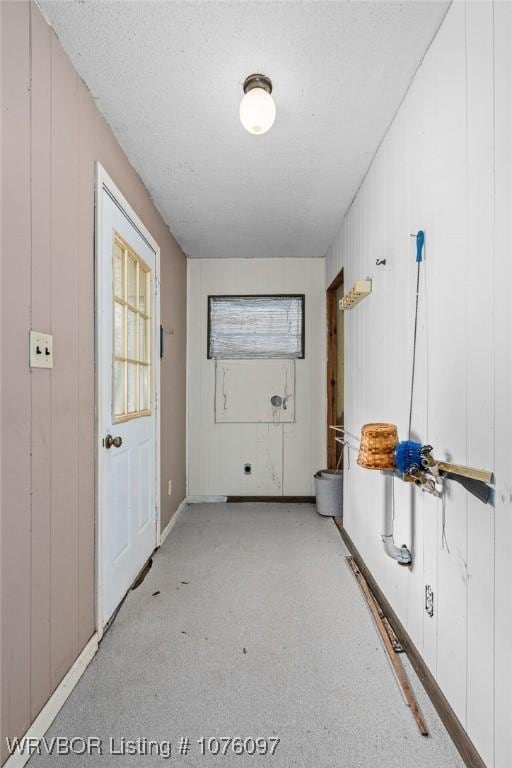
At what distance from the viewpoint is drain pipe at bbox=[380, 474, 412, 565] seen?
1.69 meters

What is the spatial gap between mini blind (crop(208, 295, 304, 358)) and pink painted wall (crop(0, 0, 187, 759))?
224 centimetres

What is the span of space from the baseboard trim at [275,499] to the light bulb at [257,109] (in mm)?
3274

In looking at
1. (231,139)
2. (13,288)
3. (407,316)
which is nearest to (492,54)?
(407,316)

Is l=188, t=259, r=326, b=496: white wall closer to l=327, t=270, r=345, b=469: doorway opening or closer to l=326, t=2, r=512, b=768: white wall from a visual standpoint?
l=327, t=270, r=345, b=469: doorway opening

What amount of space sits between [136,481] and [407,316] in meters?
1.79

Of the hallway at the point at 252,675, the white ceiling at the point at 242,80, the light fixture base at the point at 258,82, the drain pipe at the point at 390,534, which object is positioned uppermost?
the white ceiling at the point at 242,80

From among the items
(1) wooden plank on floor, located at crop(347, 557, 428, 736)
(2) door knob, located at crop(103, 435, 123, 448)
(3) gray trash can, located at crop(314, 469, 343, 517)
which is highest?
(2) door knob, located at crop(103, 435, 123, 448)

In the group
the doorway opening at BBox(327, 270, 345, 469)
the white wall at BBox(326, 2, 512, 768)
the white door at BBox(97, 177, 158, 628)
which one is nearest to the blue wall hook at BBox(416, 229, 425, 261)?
the white wall at BBox(326, 2, 512, 768)

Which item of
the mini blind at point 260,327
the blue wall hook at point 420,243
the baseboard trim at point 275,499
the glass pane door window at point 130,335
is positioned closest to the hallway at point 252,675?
the glass pane door window at point 130,335

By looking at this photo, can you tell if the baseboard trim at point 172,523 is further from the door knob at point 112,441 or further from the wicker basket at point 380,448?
the wicker basket at point 380,448

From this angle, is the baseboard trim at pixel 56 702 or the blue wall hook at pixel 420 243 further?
the blue wall hook at pixel 420 243

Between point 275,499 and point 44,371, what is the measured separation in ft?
10.0

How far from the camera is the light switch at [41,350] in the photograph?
129 cm

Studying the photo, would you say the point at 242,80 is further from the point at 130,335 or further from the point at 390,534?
the point at 390,534
